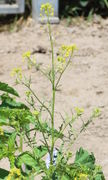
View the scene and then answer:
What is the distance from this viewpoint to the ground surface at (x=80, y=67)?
3.78m

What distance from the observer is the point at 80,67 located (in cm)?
472

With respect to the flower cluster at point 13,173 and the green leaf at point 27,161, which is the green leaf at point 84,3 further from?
the flower cluster at point 13,173

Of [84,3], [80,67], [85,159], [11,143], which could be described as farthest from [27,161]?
[84,3]

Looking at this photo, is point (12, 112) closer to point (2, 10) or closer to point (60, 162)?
point (60, 162)

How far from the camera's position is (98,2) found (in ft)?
18.8

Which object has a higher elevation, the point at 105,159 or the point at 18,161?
the point at 18,161

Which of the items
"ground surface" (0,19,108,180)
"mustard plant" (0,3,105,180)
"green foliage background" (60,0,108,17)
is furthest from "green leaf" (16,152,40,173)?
"green foliage background" (60,0,108,17)

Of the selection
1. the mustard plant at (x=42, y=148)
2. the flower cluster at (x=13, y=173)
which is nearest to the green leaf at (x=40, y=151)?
the mustard plant at (x=42, y=148)

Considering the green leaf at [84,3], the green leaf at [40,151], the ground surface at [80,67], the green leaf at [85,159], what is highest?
the green leaf at [40,151]

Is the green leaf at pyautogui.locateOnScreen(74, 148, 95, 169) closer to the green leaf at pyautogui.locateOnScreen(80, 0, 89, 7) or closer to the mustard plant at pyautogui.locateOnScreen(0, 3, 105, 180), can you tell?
the mustard plant at pyautogui.locateOnScreen(0, 3, 105, 180)

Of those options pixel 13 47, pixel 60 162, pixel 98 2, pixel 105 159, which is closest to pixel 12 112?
pixel 60 162

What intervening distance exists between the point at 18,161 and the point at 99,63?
8.25 ft

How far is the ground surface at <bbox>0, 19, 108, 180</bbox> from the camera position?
3.78 metres

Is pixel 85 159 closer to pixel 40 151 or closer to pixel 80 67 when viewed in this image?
pixel 40 151
